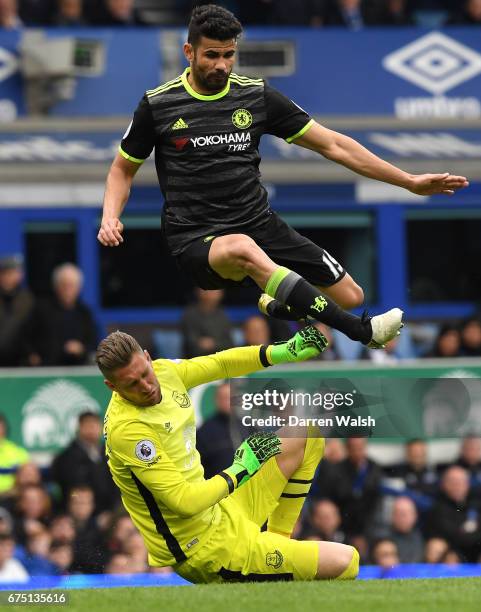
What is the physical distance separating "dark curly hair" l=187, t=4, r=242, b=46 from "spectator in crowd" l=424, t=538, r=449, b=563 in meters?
4.67

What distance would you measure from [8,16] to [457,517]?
19.4ft

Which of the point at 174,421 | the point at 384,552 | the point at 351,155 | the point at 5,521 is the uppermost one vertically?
the point at 351,155

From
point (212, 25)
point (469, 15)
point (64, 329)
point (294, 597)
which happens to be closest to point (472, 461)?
point (64, 329)

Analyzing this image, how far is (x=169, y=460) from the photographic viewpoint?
8.21 metres

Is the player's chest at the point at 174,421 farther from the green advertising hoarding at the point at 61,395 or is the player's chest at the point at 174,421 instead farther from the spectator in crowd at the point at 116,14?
the spectator in crowd at the point at 116,14

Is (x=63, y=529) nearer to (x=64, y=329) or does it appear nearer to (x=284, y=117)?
(x=64, y=329)

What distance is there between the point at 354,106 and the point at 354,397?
668 centimetres

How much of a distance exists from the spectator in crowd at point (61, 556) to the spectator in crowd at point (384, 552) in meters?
2.14

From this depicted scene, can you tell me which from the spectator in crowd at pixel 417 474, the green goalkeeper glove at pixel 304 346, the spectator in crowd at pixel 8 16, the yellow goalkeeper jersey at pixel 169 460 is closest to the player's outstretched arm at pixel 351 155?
the green goalkeeper glove at pixel 304 346

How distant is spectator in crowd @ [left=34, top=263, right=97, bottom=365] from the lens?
1213cm

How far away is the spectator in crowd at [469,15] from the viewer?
1537 cm

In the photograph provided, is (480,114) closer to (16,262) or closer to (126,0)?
(126,0)

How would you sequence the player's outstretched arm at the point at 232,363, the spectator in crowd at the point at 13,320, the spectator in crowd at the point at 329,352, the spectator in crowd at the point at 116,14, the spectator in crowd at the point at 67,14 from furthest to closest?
the spectator in crowd at the point at 116,14, the spectator in crowd at the point at 67,14, the spectator in crowd at the point at 329,352, the spectator in crowd at the point at 13,320, the player's outstretched arm at the point at 232,363

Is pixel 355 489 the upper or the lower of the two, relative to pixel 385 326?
lower
